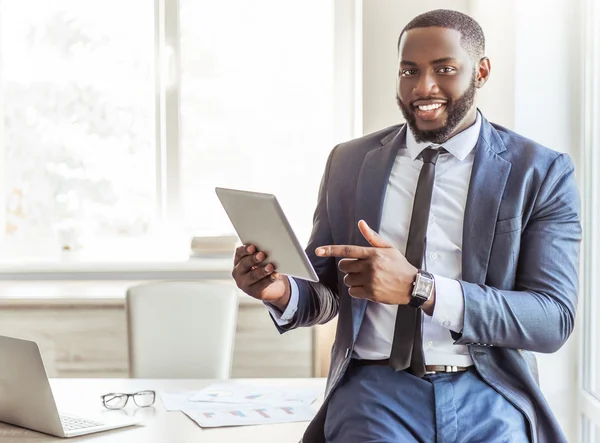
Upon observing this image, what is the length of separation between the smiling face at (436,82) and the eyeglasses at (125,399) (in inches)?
35.8

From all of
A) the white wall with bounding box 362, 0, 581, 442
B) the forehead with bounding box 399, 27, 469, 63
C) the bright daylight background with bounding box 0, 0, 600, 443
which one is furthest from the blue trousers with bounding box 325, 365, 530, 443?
the bright daylight background with bounding box 0, 0, 600, 443

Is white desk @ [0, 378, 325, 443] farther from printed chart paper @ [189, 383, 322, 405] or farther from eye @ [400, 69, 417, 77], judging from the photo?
eye @ [400, 69, 417, 77]

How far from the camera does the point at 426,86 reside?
1784mm

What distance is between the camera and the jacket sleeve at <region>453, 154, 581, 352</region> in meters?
1.60

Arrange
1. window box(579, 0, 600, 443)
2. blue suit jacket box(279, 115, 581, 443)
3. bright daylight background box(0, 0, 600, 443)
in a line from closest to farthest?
1. blue suit jacket box(279, 115, 581, 443)
2. window box(579, 0, 600, 443)
3. bright daylight background box(0, 0, 600, 443)

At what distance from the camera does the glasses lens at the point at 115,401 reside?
190cm

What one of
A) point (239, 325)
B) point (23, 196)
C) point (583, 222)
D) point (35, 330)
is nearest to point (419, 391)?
point (583, 222)

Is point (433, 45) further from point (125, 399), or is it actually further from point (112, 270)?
point (112, 270)

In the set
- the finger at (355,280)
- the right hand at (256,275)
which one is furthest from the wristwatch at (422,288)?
the right hand at (256,275)

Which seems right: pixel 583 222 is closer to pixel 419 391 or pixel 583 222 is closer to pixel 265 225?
pixel 419 391

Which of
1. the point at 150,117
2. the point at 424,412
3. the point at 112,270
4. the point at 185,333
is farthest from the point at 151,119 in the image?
the point at 424,412

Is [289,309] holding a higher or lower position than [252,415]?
higher

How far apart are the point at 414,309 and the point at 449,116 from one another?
1.48 ft

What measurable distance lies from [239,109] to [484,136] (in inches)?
86.9
